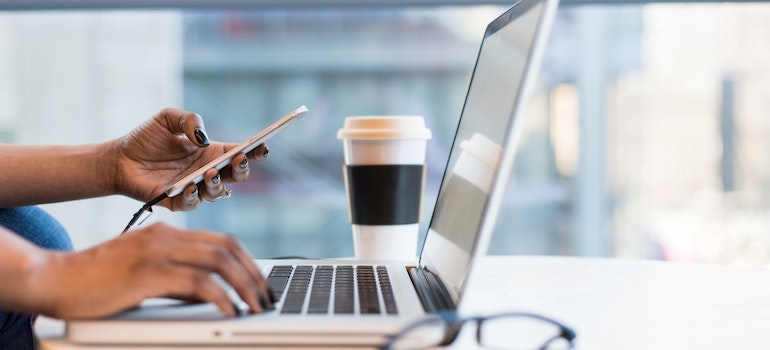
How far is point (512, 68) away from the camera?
2.13 feet

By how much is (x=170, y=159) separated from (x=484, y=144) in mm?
539

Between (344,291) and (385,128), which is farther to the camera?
(385,128)

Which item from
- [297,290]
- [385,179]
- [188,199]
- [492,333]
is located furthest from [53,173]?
[492,333]

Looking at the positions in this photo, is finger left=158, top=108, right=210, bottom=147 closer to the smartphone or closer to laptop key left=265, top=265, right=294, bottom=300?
the smartphone

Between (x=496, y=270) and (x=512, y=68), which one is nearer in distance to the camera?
(x=512, y=68)

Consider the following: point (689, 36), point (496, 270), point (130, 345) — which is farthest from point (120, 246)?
point (689, 36)

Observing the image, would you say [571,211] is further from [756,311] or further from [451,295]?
[451,295]

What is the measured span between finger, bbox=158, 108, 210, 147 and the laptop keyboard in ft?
0.73

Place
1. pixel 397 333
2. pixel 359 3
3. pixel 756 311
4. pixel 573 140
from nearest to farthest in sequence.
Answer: pixel 397 333 < pixel 756 311 < pixel 359 3 < pixel 573 140

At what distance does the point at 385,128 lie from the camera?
96 centimetres

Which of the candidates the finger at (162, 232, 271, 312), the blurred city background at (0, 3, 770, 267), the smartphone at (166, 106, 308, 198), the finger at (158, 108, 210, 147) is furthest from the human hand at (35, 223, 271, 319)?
the blurred city background at (0, 3, 770, 267)

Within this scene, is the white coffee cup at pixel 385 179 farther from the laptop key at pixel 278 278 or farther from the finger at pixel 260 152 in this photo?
the laptop key at pixel 278 278

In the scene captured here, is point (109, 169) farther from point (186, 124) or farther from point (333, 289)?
point (333, 289)

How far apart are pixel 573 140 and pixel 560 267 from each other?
1.90 metres
